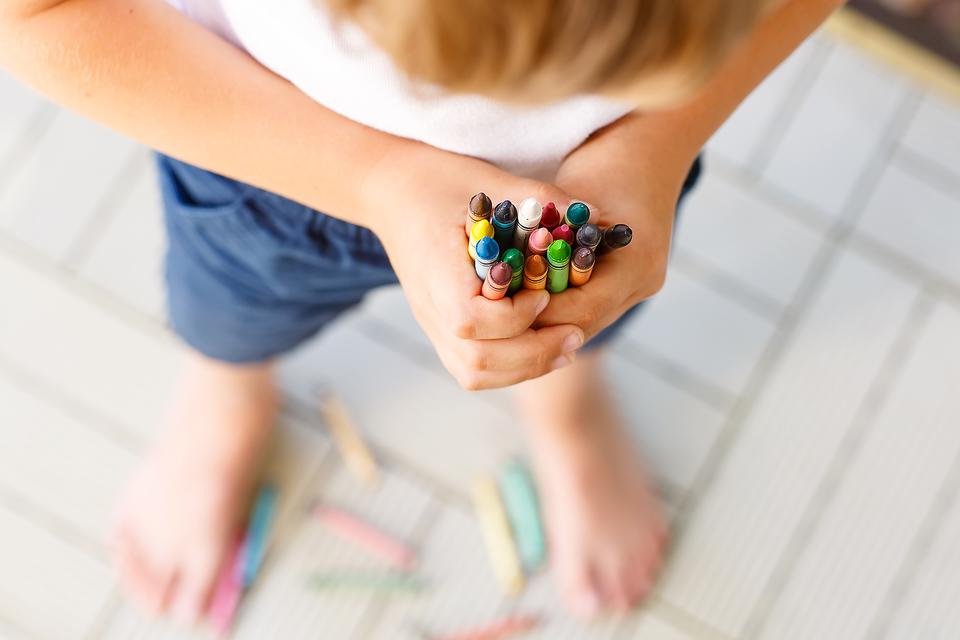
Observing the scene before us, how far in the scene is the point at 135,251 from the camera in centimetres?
108

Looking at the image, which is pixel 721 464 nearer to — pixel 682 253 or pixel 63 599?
pixel 682 253

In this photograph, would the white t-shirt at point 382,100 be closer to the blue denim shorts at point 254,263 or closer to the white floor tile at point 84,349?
the blue denim shorts at point 254,263

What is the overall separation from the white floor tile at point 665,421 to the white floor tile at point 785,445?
0.04 meters

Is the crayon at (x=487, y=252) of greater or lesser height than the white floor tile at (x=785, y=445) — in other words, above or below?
above

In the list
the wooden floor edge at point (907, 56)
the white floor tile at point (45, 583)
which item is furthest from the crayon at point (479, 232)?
the wooden floor edge at point (907, 56)

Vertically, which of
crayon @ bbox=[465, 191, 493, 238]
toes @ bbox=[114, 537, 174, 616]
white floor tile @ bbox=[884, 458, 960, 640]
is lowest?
toes @ bbox=[114, 537, 174, 616]

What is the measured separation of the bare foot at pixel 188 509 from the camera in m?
0.98

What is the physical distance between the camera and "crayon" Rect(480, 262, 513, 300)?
1.46 ft

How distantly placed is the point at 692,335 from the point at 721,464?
0.15 m

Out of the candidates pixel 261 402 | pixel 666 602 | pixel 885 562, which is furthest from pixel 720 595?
pixel 261 402

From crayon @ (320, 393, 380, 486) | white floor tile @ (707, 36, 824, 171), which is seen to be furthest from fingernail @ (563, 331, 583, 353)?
white floor tile @ (707, 36, 824, 171)

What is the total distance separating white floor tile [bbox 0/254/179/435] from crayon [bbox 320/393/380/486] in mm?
182

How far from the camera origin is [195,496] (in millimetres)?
983

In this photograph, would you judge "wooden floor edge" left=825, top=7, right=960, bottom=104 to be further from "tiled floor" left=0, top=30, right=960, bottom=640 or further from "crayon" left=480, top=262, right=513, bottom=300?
"crayon" left=480, top=262, right=513, bottom=300
